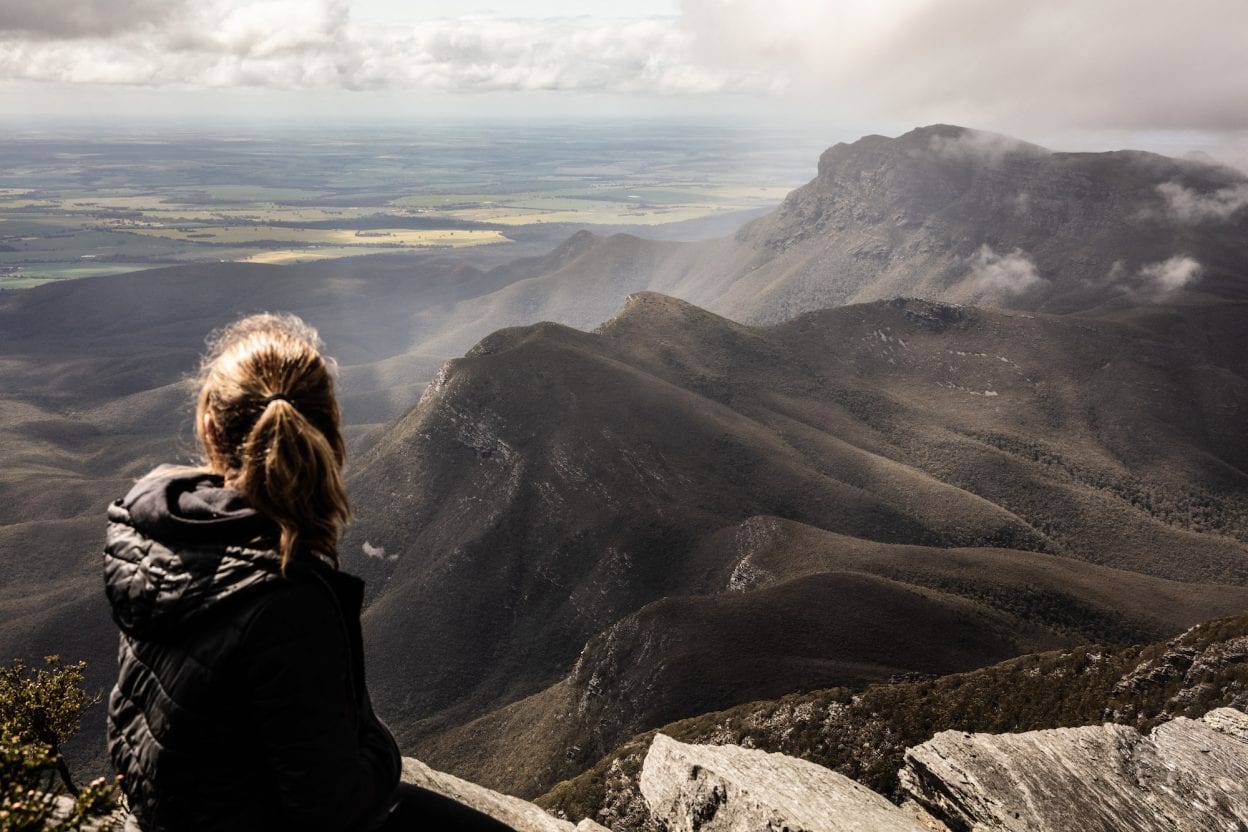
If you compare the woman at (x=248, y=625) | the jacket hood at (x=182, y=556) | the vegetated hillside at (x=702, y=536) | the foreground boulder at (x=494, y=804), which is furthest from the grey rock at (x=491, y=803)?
the vegetated hillside at (x=702, y=536)

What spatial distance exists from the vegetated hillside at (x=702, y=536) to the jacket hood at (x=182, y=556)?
77038mm

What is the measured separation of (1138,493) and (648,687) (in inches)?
6080

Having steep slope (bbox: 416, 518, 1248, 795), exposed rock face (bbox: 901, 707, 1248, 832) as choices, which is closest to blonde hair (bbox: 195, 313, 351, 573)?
exposed rock face (bbox: 901, 707, 1248, 832)

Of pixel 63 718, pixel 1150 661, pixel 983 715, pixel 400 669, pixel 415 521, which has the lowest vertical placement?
pixel 400 669

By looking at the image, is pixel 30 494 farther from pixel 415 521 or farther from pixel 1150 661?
pixel 1150 661

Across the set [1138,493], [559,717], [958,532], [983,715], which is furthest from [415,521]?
[1138,493]

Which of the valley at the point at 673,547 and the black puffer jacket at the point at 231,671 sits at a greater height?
the black puffer jacket at the point at 231,671

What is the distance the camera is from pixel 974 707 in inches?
2240

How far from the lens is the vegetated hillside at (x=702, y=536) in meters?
88.9

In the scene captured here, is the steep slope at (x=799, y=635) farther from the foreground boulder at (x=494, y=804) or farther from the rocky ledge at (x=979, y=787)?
the foreground boulder at (x=494, y=804)

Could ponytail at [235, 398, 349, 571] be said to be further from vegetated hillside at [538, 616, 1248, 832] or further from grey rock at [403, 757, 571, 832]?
vegetated hillside at [538, 616, 1248, 832]

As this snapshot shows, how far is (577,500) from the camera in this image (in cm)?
14038

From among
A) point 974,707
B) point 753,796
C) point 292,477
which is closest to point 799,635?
point 974,707

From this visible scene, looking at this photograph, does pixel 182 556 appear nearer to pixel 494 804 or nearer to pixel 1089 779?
pixel 494 804
